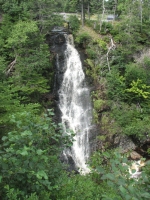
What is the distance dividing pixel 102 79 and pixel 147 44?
23.3 feet

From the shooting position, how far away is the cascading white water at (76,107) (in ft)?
46.4

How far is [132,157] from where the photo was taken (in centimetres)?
1332

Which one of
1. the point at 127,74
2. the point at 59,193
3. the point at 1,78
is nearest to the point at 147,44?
the point at 127,74

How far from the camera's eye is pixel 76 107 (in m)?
16.2

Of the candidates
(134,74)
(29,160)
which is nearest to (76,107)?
(134,74)

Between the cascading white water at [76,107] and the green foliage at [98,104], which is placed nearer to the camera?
the cascading white water at [76,107]

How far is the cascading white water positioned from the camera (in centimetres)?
1414

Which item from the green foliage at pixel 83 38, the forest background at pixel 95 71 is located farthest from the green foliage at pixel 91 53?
the green foliage at pixel 83 38

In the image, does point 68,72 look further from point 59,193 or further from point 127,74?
point 59,193

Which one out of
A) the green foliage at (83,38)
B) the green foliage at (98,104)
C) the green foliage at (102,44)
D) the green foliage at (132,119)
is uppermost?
the green foliage at (83,38)

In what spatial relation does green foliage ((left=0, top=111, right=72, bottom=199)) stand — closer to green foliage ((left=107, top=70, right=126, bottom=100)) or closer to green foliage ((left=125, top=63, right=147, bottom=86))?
green foliage ((left=107, top=70, right=126, bottom=100))

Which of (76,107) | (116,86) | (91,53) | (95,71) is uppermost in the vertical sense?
(91,53)

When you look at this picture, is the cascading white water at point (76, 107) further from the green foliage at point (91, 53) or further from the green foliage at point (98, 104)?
the green foliage at point (91, 53)

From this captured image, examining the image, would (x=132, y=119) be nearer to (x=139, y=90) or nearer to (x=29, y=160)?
(x=139, y=90)
